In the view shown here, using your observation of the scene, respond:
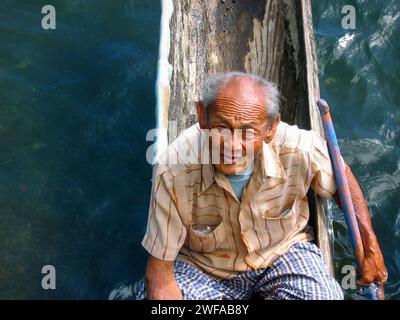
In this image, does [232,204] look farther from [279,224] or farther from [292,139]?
[292,139]

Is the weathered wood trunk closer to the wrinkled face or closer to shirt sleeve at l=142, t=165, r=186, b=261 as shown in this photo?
shirt sleeve at l=142, t=165, r=186, b=261

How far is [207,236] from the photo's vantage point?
9.89 ft

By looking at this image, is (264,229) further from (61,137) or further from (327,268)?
(61,137)

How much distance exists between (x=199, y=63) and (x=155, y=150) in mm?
1210

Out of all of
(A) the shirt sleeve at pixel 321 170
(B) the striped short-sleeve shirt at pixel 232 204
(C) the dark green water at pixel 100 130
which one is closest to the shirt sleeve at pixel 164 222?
(B) the striped short-sleeve shirt at pixel 232 204

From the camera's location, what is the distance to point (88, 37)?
5645 mm

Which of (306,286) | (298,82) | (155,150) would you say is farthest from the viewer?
(298,82)

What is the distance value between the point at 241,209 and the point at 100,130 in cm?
248

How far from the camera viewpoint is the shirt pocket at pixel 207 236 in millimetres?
3006

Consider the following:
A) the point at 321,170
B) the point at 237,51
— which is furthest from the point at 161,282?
the point at 237,51

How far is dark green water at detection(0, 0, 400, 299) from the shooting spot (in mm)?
4488

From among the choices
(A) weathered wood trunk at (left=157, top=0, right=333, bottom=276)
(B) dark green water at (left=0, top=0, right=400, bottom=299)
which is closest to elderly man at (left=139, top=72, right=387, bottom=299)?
(A) weathered wood trunk at (left=157, top=0, right=333, bottom=276)

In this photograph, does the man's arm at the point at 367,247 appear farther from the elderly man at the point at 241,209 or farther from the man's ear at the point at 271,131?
the man's ear at the point at 271,131

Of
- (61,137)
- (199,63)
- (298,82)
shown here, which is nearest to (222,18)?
(199,63)
